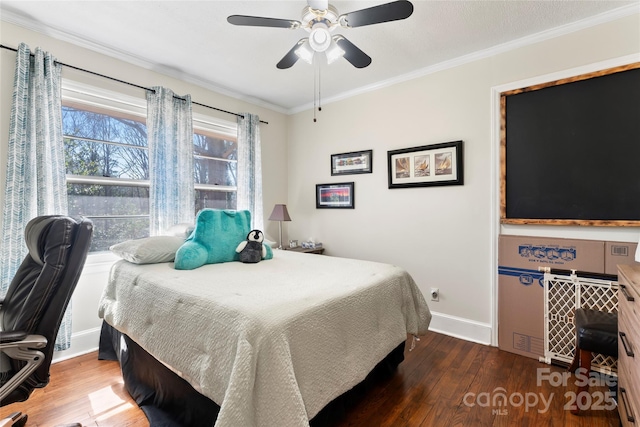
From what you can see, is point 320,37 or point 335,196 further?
point 335,196

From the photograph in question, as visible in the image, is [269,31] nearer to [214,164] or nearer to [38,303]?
[214,164]

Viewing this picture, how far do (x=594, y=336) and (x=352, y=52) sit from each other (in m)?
2.25

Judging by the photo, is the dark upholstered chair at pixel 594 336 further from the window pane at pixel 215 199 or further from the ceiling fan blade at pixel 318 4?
the window pane at pixel 215 199

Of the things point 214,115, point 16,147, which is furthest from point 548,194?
point 16,147

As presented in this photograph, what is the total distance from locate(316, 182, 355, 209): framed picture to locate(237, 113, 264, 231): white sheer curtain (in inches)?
30.6

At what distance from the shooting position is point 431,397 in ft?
6.14

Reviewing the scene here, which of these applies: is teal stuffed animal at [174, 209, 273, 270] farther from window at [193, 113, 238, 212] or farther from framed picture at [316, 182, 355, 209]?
framed picture at [316, 182, 355, 209]

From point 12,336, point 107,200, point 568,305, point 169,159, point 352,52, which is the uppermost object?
point 352,52

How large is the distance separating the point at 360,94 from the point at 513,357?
2988 mm

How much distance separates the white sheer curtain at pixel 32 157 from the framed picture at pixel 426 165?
2969mm

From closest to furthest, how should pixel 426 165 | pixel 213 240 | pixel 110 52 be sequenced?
1. pixel 213 240
2. pixel 110 52
3. pixel 426 165

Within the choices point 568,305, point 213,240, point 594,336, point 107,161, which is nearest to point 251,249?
point 213,240

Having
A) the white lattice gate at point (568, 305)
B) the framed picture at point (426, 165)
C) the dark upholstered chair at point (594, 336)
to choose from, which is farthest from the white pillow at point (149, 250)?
the white lattice gate at point (568, 305)

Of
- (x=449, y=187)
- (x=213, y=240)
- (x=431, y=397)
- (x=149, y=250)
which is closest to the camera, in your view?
(x=431, y=397)
